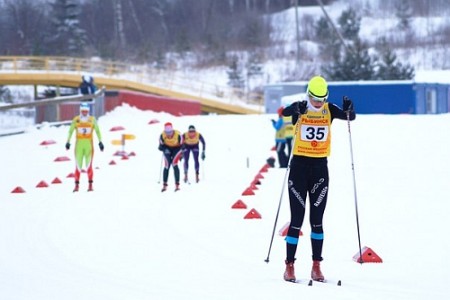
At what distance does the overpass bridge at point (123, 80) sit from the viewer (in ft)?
173

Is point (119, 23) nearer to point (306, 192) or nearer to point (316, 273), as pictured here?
point (306, 192)

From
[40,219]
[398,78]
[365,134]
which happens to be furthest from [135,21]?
[40,219]

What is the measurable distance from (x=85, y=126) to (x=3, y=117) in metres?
28.5

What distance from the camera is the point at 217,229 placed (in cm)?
1340

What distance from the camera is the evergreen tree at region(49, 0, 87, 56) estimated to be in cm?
7262

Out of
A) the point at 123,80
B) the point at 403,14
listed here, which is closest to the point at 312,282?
the point at 123,80

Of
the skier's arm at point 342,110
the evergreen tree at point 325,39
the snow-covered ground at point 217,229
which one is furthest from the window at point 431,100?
the skier's arm at point 342,110

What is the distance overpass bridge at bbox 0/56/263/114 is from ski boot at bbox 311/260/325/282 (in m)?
44.9

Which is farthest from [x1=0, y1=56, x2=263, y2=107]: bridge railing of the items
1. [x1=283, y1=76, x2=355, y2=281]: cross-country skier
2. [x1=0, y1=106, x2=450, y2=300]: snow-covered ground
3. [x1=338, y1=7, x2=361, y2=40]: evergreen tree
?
[x1=283, y1=76, x2=355, y2=281]: cross-country skier

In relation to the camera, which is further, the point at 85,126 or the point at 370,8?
the point at 370,8

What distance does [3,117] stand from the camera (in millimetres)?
46656

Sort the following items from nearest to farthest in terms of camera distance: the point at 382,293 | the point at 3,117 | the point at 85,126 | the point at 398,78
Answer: the point at 382,293 < the point at 85,126 < the point at 3,117 < the point at 398,78

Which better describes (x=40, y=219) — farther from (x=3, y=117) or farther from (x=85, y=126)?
(x=3, y=117)

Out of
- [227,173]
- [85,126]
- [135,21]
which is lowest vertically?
[227,173]
